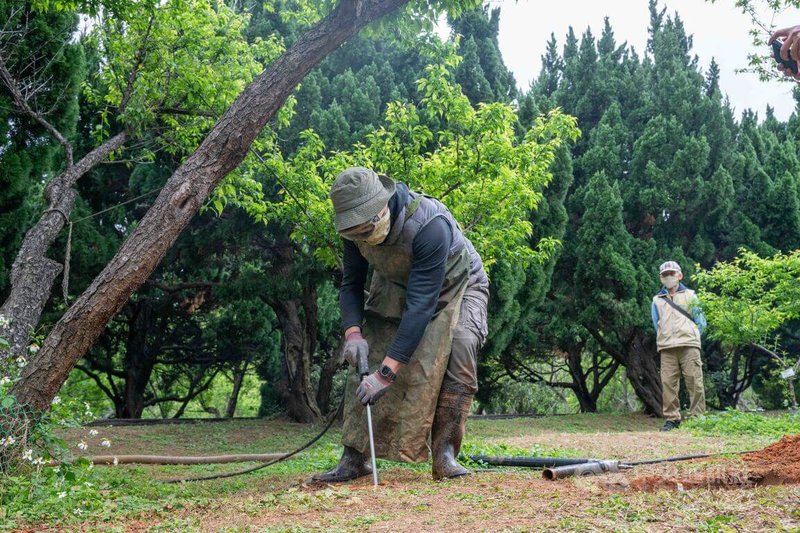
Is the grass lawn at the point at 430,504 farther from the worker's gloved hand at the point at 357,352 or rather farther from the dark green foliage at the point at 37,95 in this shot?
the dark green foliage at the point at 37,95

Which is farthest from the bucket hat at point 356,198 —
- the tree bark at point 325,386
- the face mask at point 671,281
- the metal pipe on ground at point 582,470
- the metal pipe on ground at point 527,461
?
the tree bark at point 325,386

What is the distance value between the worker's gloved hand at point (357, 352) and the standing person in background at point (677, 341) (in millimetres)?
6634

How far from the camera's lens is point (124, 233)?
12.8 m

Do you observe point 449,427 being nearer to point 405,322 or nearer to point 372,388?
point 372,388

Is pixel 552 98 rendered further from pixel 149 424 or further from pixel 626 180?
pixel 149 424

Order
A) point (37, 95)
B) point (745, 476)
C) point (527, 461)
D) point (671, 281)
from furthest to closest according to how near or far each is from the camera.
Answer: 1. point (671, 281)
2. point (37, 95)
3. point (527, 461)
4. point (745, 476)

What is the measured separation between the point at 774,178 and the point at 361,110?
10.6 meters

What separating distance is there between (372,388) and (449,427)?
640 millimetres

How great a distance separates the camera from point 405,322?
4.34 meters

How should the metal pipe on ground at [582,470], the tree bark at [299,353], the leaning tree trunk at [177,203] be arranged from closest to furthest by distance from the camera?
the metal pipe on ground at [582,470] → the leaning tree trunk at [177,203] → the tree bark at [299,353]

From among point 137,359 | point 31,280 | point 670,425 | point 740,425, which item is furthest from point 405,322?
point 137,359

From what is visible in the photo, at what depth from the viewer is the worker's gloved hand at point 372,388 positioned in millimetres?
4289

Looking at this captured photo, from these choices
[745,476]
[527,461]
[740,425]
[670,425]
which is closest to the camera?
[745,476]

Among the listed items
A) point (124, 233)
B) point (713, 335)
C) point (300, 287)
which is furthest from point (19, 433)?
point (713, 335)
